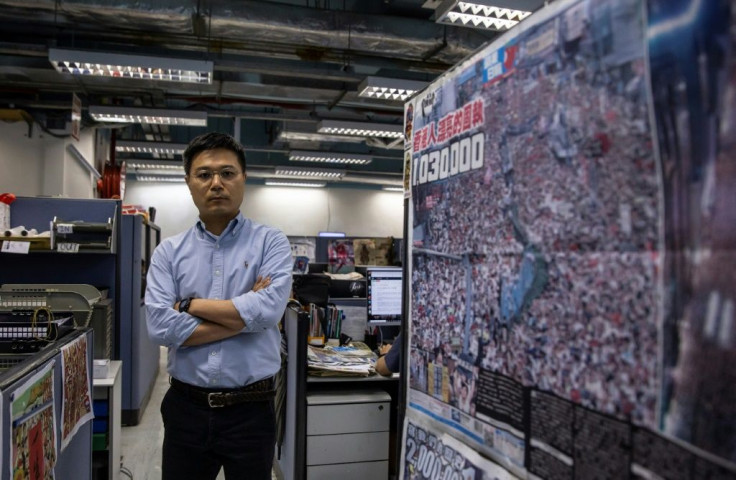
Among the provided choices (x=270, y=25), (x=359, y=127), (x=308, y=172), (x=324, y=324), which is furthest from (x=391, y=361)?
(x=308, y=172)

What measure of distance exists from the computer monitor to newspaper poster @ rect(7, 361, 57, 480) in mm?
1993

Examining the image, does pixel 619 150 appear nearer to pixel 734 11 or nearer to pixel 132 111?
pixel 734 11

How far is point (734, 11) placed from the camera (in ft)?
1.91

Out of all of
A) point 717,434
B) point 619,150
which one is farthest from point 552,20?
point 717,434

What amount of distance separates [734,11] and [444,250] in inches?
25.9

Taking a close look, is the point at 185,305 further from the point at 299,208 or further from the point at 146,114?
the point at 299,208

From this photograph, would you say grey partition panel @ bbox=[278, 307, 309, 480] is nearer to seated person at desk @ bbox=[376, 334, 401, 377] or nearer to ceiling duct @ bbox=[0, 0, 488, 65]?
seated person at desk @ bbox=[376, 334, 401, 377]

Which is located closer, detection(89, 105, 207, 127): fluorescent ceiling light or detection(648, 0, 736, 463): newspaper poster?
detection(648, 0, 736, 463): newspaper poster

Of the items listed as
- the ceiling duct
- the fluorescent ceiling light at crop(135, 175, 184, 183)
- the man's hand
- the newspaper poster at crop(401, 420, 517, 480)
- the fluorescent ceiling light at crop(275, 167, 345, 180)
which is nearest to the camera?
the newspaper poster at crop(401, 420, 517, 480)

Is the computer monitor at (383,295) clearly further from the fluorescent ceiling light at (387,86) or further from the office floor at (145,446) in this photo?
the fluorescent ceiling light at (387,86)

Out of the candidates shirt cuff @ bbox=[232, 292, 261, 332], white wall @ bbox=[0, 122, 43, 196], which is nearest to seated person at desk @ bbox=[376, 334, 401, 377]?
shirt cuff @ bbox=[232, 292, 261, 332]

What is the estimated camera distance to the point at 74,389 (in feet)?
6.02

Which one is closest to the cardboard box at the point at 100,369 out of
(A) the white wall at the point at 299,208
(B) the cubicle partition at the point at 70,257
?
(B) the cubicle partition at the point at 70,257

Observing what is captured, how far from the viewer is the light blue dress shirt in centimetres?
172
